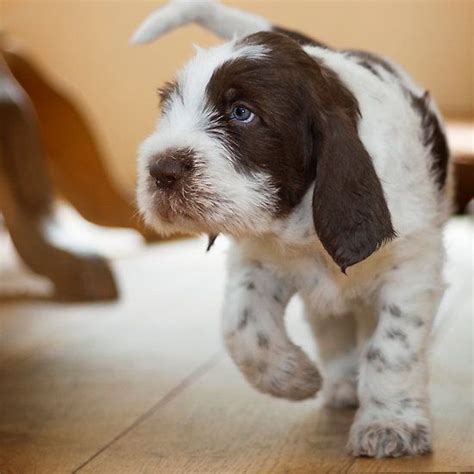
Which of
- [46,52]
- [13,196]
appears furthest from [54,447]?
[46,52]

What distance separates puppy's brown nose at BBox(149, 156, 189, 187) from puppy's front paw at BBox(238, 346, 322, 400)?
530 mm

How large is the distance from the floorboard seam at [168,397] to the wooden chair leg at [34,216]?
84cm

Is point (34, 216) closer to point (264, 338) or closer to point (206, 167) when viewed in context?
point (264, 338)

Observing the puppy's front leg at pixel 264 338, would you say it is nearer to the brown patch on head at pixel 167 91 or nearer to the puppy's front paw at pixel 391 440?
the puppy's front paw at pixel 391 440

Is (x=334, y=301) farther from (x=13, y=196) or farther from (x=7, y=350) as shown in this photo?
(x=13, y=196)

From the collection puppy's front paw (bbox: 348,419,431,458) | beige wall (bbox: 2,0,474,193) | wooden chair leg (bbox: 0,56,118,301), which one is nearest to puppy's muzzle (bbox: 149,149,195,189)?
puppy's front paw (bbox: 348,419,431,458)

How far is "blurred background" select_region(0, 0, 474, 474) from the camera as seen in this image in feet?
8.87

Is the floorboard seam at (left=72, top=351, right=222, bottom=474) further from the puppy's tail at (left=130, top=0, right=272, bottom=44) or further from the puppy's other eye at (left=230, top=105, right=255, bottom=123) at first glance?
the puppy's tail at (left=130, top=0, right=272, bottom=44)

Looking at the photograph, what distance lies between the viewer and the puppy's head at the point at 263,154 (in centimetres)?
235

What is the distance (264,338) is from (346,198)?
1.48ft

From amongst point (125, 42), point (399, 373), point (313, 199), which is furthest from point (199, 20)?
point (125, 42)

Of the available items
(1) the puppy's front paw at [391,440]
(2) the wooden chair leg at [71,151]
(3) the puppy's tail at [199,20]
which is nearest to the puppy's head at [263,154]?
(1) the puppy's front paw at [391,440]

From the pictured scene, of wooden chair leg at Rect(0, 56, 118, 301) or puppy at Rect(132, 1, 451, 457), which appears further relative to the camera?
wooden chair leg at Rect(0, 56, 118, 301)

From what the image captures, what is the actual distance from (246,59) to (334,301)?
602 mm
